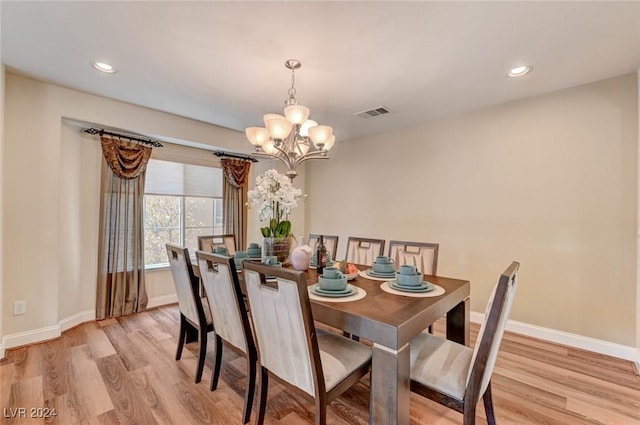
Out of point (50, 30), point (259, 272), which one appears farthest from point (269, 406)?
point (50, 30)

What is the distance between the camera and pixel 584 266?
2.61 m

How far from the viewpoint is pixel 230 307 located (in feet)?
5.59

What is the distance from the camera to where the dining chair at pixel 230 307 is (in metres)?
1.62

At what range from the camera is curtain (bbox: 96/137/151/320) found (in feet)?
10.5

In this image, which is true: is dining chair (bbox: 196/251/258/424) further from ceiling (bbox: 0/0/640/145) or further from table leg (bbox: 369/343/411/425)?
ceiling (bbox: 0/0/640/145)

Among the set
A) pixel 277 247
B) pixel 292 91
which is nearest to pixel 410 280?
pixel 277 247

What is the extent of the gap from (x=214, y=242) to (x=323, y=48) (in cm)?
221

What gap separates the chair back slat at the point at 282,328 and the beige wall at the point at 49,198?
2.61 metres

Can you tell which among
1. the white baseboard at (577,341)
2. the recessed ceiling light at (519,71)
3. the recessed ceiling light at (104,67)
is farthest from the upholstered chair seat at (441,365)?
the recessed ceiling light at (104,67)

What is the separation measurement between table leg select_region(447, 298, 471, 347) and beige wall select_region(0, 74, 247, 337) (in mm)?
3732

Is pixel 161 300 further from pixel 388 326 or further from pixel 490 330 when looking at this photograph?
pixel 490 330

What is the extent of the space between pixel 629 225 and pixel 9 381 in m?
5.21

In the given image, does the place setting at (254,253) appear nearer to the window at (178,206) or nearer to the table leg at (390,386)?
the table leg at (390,386)

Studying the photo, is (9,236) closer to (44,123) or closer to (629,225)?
(44,123)
